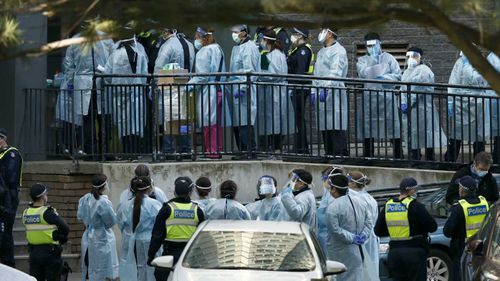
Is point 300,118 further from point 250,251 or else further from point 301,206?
point 250,251

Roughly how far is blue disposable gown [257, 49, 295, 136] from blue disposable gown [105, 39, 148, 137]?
5.49 feet

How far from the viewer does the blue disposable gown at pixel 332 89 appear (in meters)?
19.6

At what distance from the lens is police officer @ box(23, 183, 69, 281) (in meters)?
A: 16.1

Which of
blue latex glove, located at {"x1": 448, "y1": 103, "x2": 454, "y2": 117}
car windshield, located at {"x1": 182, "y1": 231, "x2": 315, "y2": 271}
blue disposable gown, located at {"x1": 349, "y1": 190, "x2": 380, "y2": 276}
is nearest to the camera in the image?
car windshield, located at {"x1": 182, "y1": 231, "x2": 315, "y2": 271}

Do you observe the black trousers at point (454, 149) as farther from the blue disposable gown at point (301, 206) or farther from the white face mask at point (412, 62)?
the blue disposable gown at point (301, 206)

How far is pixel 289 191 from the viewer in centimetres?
1622

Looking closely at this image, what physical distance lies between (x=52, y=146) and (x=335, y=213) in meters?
5.58

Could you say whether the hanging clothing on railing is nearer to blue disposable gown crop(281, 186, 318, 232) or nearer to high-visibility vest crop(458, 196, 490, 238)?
blue disposable gown crop(281, 186, 318, 232)

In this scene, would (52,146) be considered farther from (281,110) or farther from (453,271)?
(453,271)

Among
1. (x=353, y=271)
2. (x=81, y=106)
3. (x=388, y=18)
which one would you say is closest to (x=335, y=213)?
(x=353, y=271)

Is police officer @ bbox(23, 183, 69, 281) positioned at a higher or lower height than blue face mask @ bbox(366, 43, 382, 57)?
lower

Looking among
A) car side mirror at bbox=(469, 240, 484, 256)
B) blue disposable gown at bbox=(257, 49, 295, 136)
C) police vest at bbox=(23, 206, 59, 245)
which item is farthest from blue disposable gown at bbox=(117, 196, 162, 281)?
car side mirror at bbox=(469, 240, 484, 256)

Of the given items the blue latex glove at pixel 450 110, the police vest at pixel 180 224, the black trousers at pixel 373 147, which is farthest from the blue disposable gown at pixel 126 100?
the blue latex glove at pixel 450 110

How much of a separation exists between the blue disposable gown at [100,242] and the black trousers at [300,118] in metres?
3.80
